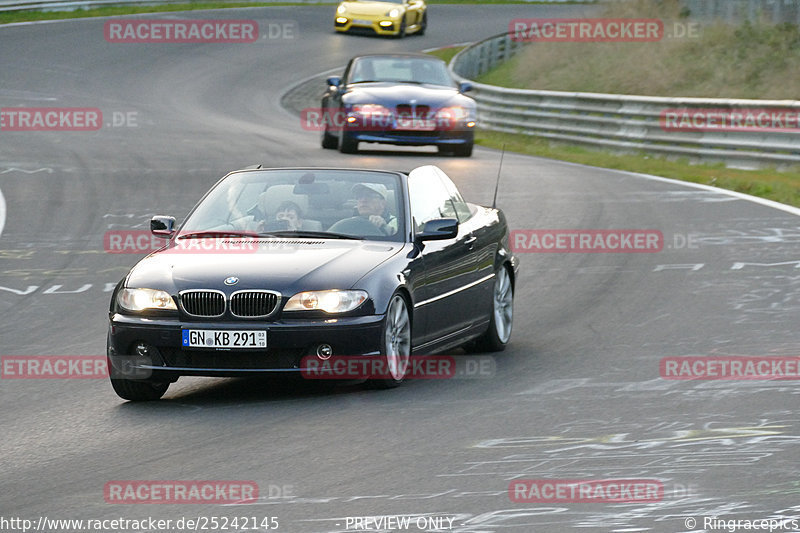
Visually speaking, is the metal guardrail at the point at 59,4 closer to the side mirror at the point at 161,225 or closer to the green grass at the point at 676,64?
the green grass at the point at 676,64

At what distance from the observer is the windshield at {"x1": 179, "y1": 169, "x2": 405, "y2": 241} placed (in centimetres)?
978

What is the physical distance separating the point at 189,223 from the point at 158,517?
405 cm

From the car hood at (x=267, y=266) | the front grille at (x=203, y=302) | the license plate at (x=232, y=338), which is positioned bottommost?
the license plate at (x=232, y=338)

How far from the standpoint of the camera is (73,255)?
50.2ft

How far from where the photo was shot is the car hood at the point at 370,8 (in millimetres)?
47219

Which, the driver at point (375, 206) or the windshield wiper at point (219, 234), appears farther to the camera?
the driver at point (375, 206)

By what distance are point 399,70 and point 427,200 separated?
15096 millimetres

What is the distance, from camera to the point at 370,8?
4741cm

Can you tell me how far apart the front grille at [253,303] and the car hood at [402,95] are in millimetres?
15370
